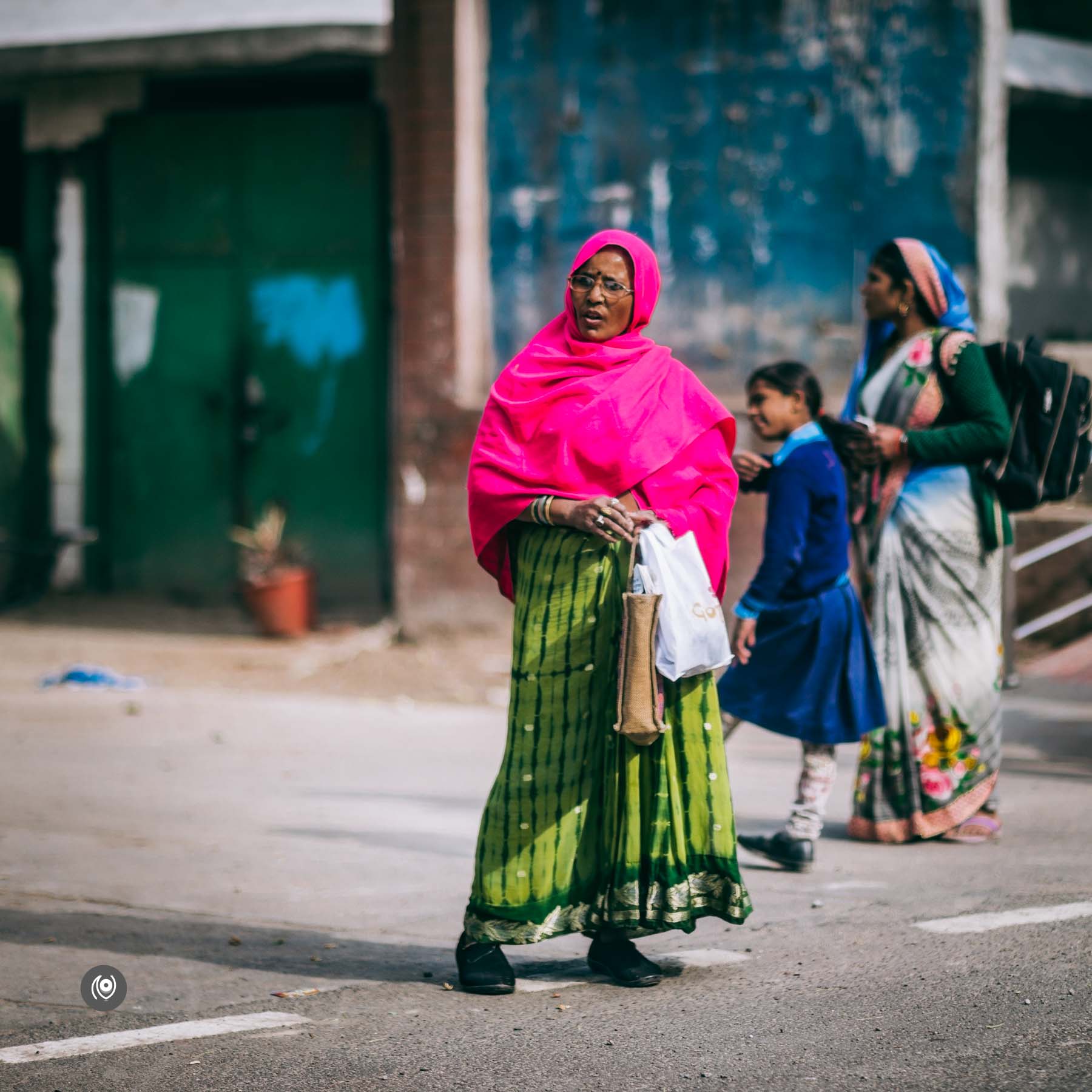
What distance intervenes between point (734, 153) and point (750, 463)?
5.55 metres

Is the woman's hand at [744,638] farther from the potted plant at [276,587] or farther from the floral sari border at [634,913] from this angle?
the potted plant at [276,587]

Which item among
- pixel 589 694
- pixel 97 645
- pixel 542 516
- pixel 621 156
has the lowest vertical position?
pixel 97 645

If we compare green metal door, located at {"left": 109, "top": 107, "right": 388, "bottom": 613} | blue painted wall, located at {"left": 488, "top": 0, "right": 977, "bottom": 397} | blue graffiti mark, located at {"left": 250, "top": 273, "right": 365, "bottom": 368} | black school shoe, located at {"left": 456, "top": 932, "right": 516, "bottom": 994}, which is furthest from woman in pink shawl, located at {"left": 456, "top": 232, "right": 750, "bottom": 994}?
blue graffiti mark, located at {"left": 250, "top": 273, "right": 365, "bottom": 368}

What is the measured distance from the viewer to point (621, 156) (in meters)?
10.8

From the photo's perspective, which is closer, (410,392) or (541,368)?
(541,368)

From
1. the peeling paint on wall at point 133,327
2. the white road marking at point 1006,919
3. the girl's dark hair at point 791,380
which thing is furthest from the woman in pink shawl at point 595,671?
the peeling paint on wall at point 133,327

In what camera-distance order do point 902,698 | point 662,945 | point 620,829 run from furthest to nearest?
point 902,698 → point 662,945 → point 620,829

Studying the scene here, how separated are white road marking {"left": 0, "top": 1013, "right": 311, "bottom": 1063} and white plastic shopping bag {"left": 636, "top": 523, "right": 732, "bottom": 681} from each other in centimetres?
118

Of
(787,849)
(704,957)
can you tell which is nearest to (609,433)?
(704,957)

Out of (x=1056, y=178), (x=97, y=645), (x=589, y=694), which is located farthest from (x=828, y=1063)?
(x=1056, y=178)

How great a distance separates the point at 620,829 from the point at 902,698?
2.07 metres

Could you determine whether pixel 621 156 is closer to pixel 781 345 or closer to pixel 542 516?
pixel 781 345

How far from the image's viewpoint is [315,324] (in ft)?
40.6

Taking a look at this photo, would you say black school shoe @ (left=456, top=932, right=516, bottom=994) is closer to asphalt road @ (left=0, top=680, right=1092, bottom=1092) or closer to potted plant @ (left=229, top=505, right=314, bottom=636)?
asphalt road @ (left=0, top=680, right=1092, bottom=1092)
